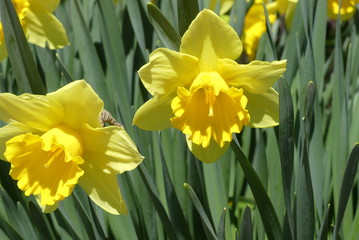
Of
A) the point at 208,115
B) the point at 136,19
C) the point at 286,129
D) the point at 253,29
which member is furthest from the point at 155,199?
the point at 253,29

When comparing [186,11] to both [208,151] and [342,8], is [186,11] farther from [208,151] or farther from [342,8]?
[342,8]

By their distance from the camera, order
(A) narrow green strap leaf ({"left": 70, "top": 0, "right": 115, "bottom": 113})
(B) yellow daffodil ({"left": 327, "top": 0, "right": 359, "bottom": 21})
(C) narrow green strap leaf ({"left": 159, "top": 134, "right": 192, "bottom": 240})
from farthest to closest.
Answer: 1. (B) yellow daffodil ({"left": 327, "top": 0, "right": 359, "bottom": 21})
2. (A) narrow green strap leaf ({"left": 70, "top": 0, "right": 115, "bottom": 113})
3. (C) narrow green strap leaf ({"left": 159, "top": 134, "right": 192, "bottom": 240})

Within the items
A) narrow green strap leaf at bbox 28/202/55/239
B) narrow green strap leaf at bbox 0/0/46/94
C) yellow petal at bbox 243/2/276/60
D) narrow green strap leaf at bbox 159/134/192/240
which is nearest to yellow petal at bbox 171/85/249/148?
narrow green strap leaf at bbox 159/134/192/240

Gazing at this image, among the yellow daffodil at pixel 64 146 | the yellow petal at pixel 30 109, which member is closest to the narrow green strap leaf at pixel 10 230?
the yellow daffodil at pixel 64 146

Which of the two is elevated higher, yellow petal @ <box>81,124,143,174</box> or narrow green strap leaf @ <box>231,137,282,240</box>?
yellow petal @ <box>81,124,143,174</box>

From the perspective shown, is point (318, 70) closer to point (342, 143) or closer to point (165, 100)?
point (342, 143)

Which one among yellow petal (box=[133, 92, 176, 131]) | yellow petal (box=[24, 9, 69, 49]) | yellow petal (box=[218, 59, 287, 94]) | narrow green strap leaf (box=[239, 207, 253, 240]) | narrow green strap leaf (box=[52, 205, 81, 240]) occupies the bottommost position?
narrow green strap leaf (box=[52, 205, 81, 240])

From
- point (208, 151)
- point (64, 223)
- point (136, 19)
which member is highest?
point (136, 19)

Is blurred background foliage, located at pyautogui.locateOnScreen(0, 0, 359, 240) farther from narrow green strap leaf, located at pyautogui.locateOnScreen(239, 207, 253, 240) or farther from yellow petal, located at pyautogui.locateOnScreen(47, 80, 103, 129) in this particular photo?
yellow petal, located at pyautogui.locateOnScreen(47, 80, 103, 129)
